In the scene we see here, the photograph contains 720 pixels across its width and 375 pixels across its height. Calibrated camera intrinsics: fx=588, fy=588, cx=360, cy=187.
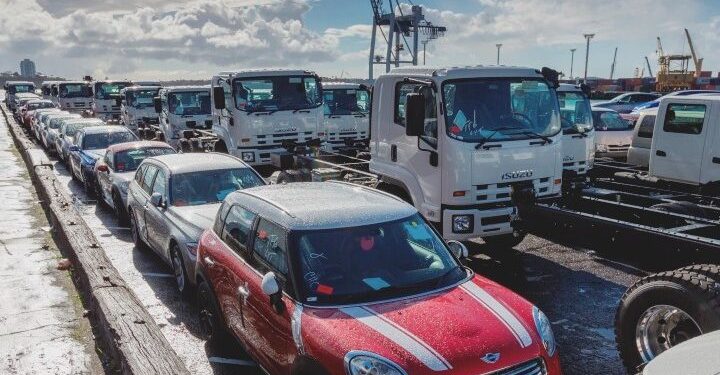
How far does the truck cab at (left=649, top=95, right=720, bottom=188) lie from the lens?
1043cm

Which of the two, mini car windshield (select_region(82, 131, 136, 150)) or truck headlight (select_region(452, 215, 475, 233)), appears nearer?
truck headlight (select_region(452, 215, 475, 233))

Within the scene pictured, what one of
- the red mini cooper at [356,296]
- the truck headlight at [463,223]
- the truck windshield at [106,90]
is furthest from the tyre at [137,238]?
the truck windshield at [106,90]

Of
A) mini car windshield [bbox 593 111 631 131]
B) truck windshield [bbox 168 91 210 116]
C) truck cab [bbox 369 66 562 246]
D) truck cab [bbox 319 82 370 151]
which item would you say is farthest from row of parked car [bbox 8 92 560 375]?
truck windshield [bbox 168 91 210 116]

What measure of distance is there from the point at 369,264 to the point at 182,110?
675 inches

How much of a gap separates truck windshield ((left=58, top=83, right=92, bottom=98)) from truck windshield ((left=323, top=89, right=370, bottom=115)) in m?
26.7

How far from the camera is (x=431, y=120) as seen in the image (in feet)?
25.6

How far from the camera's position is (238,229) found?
5535 mm

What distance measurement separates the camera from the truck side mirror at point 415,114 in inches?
296

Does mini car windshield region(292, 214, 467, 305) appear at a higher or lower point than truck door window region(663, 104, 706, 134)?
lower

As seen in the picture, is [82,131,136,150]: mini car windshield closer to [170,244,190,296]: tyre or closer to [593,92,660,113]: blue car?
[170,244,190,296]: tyre

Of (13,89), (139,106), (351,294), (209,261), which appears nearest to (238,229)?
(209,261)

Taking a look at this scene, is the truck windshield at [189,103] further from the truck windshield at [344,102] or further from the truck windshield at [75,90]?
the truck windshield at [75,90]

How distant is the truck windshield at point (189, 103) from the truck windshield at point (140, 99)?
7415mm

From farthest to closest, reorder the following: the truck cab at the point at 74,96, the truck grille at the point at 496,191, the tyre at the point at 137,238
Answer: the truck cab at the point at 74,96 < the tyre at the point at 137,238 < the truck grille at the point at 496,191
